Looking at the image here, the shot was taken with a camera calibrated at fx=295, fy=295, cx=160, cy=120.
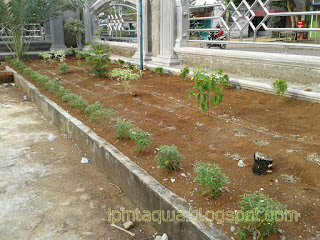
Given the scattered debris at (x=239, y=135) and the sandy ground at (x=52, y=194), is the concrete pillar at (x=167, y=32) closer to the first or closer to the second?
the sandy ground at (x=52, y=194)

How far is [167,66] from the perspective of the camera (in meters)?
8.11

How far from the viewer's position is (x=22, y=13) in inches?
403

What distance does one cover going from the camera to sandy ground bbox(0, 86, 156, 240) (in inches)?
99.2

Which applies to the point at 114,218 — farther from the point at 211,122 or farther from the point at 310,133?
the point at 310,133

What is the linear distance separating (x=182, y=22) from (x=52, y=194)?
6.24 metres

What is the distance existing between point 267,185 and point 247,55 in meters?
4.30

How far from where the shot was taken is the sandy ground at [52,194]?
2520mm

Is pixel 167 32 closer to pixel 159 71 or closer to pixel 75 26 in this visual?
pixel 159 71

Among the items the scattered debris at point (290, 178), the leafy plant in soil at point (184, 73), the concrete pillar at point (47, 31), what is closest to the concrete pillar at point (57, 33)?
the concrete pillar at point (47, 31)

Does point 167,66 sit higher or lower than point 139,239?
higher

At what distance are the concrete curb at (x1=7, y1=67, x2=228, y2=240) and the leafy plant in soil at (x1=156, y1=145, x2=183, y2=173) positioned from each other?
19 cm

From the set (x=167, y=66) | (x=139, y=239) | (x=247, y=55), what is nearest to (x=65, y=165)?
(x=139, y=239)

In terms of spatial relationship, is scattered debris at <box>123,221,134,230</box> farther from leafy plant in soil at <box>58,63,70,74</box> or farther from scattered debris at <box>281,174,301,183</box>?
leafy plant in soil at <box>58,63,70,74</box>

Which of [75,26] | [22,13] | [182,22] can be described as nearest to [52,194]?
[182,22]
